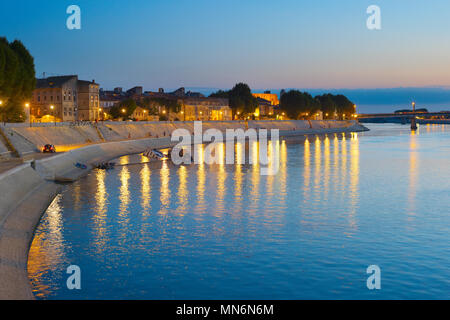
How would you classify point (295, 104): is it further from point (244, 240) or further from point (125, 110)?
point (244, 240)

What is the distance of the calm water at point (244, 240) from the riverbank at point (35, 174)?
2.60 feet

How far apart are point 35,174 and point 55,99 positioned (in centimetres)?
7418

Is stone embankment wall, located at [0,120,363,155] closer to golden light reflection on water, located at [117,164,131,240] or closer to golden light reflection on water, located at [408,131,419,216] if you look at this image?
golden light reflection on water, located at [117,164,131,240]

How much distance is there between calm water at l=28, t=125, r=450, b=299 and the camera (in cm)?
1748

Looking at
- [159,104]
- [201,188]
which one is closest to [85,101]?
[159,104]

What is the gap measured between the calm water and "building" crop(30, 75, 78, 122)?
67.2 metres

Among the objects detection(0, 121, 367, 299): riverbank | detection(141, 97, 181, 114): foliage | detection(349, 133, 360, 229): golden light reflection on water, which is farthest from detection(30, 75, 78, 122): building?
detection(349, 133, 360, 229): golden light reflection on water

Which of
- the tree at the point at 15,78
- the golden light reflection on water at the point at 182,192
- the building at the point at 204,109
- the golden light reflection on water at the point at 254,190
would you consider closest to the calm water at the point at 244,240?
the golden light reflection on water at the point at 254,190

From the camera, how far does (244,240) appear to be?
23.7m
